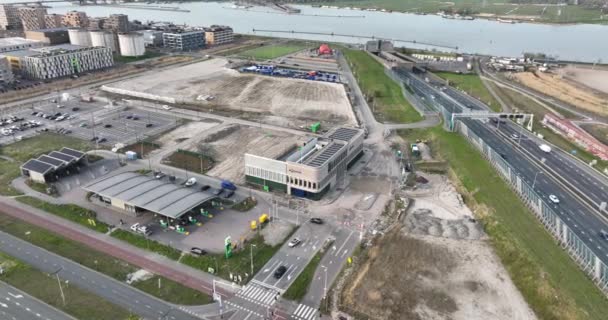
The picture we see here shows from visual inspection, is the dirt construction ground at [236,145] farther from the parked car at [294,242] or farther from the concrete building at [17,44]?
the concrete building at [17,44]

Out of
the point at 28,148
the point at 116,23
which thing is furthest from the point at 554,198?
the point at 116,23

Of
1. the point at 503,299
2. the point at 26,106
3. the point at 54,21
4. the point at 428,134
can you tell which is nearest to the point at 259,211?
the point at 503,299

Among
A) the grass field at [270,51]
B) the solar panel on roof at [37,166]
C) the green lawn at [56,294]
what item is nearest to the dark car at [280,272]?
the green lawn at [56,294]

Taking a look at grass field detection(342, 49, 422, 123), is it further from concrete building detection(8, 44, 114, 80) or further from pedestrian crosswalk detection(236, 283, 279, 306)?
concrete building detection(8, 44, 114, 80)

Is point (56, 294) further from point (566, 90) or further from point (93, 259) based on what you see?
point (566, 90)

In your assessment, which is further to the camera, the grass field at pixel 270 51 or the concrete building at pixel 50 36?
the grass field at pixel 270 51

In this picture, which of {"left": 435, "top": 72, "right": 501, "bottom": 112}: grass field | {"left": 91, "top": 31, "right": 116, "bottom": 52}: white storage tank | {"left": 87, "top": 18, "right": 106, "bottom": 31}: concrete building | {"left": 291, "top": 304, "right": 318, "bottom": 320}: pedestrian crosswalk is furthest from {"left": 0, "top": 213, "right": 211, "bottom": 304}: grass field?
{"left": 87, "top": 18, "right": 106, "bottom": 31}: concrete building
